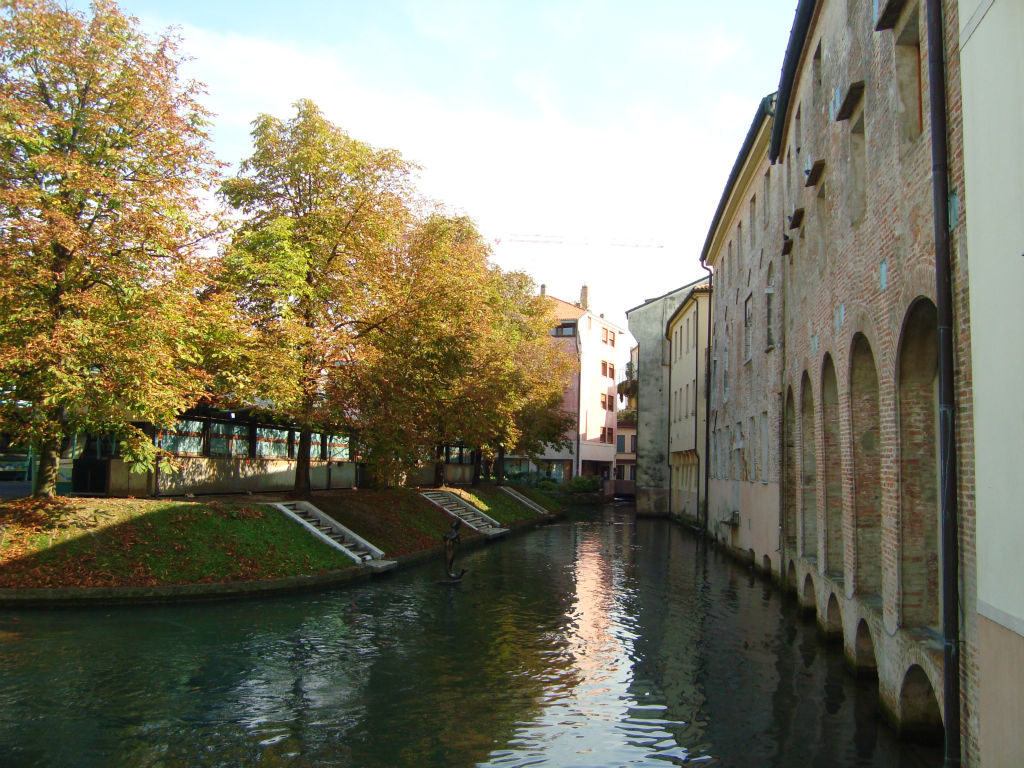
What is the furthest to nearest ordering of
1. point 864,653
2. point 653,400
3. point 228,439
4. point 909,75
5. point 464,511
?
1. point 653,400
2. point 464,511
3. point 228,439
4. point 864,653
5. point 909,75

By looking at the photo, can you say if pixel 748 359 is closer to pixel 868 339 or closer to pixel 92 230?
pixel 868 339

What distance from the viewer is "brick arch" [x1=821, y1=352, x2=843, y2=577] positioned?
1300 centimetres

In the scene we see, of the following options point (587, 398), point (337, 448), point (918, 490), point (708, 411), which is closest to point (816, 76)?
point (918, 490)

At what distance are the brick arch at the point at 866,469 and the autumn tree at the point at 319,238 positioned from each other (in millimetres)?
13047

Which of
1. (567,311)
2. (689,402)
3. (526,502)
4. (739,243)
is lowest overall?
(526,502)

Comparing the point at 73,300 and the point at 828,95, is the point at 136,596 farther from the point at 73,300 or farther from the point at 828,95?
the point at 828,95

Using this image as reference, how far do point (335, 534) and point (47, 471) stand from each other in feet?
23.3

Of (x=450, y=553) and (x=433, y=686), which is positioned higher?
(x=450, y=553)

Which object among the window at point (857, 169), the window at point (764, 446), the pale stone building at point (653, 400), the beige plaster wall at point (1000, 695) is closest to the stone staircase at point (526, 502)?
the pale stone building at point (653, 400)

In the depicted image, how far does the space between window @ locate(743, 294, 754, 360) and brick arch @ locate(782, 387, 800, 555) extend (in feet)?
20.2

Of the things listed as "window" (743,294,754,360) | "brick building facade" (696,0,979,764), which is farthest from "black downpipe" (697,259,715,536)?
"brick building facade" (696,0,979,764)

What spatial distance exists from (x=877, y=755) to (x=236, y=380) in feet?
48.2

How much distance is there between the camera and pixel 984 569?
5.93 metres

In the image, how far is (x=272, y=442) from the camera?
27.9 meters
